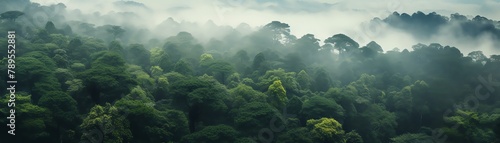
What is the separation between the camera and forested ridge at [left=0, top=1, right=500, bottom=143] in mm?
42656

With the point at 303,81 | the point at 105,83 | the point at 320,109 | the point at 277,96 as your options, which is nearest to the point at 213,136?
the point at 105,83

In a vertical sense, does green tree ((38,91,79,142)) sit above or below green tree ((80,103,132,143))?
above

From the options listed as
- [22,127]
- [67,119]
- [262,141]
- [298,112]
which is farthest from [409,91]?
[22,127]

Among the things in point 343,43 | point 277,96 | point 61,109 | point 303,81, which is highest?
point 343,43

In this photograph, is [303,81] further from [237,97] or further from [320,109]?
[237,97]

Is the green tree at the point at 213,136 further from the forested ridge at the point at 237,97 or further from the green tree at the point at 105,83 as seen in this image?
the green tree at the point at 105,83

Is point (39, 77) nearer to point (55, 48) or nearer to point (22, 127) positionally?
point (22, 127)

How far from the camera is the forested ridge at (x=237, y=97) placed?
140 feet

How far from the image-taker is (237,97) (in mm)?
54062

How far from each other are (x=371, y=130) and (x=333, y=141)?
12.9 metres

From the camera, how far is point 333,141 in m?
47.9

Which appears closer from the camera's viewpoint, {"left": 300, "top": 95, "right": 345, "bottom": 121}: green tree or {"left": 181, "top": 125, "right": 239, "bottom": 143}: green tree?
{"left": 181, "top": 125, "right": 239, "bottom": 143}: green tree

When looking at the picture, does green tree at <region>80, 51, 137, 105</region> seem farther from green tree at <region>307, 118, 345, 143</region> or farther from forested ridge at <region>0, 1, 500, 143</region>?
green tree at <region>307, 118, 345, 143</region>

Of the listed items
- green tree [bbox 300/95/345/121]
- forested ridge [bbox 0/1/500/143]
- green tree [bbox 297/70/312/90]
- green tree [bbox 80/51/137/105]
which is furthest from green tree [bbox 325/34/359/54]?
green tree [bbox 80/51/137/105]
